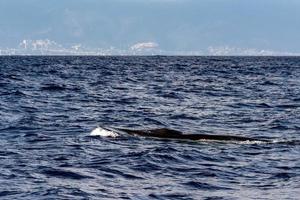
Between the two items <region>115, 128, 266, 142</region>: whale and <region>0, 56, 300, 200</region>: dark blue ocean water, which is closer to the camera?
<region>0, 56, 300, 200</region>: dark blue ocean water

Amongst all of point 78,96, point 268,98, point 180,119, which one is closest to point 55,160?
point 180,119

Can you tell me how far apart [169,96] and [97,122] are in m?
18.0

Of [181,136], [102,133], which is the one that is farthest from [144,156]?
[102,133]

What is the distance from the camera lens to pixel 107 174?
16078 mm

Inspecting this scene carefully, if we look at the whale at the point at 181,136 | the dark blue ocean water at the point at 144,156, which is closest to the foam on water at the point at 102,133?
the dark blue ocean water at the point at 144,156

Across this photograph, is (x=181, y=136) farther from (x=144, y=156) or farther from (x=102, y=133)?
(x=144, y=156)

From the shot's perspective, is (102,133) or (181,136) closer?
(181,136)

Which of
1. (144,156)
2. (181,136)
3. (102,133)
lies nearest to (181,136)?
(181,136)

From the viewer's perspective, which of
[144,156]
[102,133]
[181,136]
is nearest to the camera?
[144,156]

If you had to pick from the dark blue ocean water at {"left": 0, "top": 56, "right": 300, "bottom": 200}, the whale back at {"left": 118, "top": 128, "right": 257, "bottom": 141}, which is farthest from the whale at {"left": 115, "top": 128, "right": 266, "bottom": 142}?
the dark blue ocean water at {"left": 0, "top": 56, "right": 300, "bottom": 200}

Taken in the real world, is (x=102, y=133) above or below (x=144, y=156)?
above

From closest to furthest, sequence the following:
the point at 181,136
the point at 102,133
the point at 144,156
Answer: the point at 144,156 → the point at 181,136 → the point at 102,133

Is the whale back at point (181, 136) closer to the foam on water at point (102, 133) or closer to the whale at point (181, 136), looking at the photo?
the whale at point (181, 136)

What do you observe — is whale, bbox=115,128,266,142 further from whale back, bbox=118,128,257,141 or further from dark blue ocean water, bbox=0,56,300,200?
dark blue ocean water, bbox=0,56,300,200
